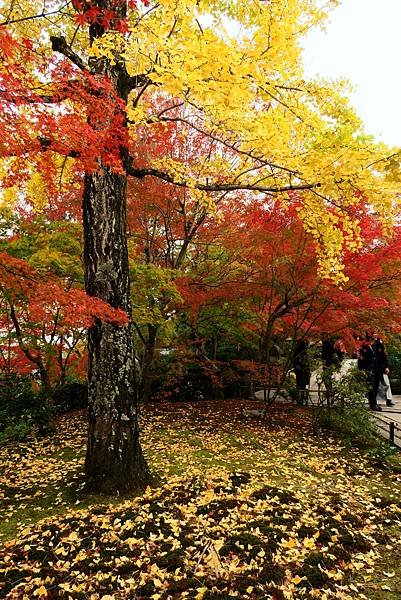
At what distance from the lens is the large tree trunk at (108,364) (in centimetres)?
515

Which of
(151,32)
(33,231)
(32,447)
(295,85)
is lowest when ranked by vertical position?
(32,447)

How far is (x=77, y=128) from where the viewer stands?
171 inches

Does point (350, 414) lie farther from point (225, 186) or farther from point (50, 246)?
point (50, 246)

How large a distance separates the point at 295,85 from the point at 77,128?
3074 mm

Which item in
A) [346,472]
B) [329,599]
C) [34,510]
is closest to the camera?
[329,599]

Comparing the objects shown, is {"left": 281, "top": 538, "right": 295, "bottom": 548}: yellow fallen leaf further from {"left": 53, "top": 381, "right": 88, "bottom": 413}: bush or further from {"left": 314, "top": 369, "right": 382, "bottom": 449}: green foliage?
{"left": 53, "top": 381, "right": 88, "bottom": 413}: bush

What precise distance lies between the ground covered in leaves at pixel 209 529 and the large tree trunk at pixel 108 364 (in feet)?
1.27

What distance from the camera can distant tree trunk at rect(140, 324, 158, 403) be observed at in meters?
10.6

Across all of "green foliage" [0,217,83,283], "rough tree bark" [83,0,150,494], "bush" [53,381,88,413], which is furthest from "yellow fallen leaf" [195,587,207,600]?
"bush" [53,381,88,413]

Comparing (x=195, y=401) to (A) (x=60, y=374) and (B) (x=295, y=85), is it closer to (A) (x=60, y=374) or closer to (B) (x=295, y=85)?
(A) (x=60, y=374)

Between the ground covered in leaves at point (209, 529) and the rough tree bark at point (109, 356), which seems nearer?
the ground covered in leaves at point (209, 529)

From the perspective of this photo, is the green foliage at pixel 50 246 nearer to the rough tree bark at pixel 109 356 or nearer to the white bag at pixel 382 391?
the rough tree bark at pixel 109 356

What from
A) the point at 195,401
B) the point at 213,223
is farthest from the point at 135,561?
the point at 195,401

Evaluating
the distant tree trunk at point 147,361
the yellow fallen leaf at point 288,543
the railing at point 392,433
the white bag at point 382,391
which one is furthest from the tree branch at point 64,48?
the white bag at point 382,391
